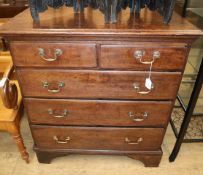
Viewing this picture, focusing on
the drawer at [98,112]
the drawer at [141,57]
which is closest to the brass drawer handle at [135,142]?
the drawer at [98,112]

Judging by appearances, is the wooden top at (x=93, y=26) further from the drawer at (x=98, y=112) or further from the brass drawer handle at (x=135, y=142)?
the brass drawer handle at (x=135, y=142)

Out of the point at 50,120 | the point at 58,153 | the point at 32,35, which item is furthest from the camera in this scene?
the point at 58,153

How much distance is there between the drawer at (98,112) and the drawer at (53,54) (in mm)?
250

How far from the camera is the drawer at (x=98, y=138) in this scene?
1.37 m

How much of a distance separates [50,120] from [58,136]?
0.52 ft

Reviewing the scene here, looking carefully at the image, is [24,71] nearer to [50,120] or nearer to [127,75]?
[50,120]

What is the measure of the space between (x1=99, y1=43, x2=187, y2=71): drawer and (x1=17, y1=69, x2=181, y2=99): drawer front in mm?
44

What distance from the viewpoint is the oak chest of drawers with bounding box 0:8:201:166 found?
102 cm

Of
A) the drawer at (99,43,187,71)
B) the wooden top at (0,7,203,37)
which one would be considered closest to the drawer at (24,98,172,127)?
the drawer at (99,43,187,71)

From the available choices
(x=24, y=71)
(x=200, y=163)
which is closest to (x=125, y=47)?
(x=24, y=71)

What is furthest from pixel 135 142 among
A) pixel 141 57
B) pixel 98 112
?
pixel 141 57

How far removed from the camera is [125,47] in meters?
1.04

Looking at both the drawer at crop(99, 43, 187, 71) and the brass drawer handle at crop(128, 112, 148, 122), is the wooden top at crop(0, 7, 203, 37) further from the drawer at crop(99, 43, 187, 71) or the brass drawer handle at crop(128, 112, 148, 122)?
the brass drawer handle at crop(128, 112, 148, 122)

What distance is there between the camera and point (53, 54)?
1.07m
